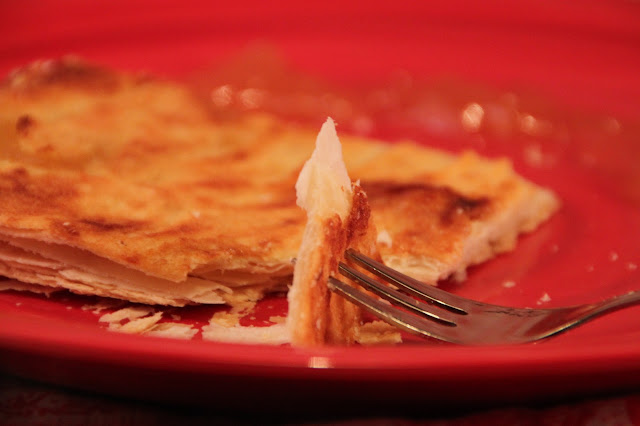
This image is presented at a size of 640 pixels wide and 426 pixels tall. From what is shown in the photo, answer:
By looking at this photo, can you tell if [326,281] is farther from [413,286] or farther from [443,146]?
[443,146]

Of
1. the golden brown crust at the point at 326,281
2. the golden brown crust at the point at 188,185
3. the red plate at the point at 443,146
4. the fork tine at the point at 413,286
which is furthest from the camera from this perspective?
the golden brown crust at the point at 188,185

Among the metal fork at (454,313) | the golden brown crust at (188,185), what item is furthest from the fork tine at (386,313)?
the golden brown crust at (188,185)

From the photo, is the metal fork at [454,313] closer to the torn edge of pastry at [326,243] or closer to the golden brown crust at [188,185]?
the torn edge of pastry at [326,243]

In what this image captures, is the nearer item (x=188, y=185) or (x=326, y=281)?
(x=326, y=281)

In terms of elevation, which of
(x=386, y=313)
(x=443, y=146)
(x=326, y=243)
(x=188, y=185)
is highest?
(x=443, y=146)

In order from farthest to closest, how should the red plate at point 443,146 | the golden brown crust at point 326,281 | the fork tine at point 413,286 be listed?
the fork tine at point 413,286, the golden brown crust at point 326,281, the red plate at point 443,146

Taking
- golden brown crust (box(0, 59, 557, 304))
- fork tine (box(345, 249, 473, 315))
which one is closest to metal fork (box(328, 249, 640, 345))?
fork tine (box(345, 249, 473, 315))

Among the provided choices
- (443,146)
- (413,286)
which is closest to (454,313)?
(413,286)

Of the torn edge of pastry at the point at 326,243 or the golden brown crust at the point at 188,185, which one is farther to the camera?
the golden brown crust at the point at 188,185

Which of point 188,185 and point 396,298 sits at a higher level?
point 188,185

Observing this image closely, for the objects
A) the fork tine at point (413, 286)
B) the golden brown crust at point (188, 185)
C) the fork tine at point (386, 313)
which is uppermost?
the golden brown crust at point (188, 185)
